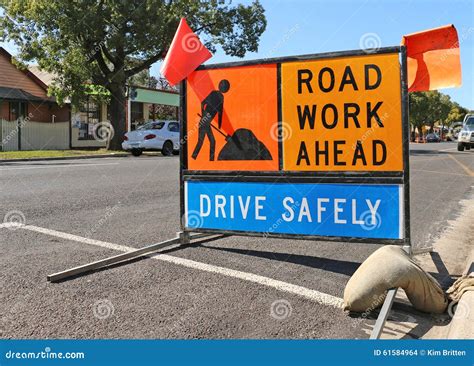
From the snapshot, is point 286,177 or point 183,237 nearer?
point 286,177

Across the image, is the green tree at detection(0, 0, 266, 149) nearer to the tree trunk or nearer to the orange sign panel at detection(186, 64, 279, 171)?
the tree trunk

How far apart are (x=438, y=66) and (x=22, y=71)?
1223 inches

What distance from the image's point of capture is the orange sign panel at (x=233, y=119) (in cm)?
481

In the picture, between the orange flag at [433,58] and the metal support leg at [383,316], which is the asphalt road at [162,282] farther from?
the orange flag at [433,58]

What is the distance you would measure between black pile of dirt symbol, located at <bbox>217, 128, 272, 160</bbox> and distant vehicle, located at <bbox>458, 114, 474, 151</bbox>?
31.9 metres

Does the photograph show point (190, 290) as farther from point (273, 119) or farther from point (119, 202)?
point (119, 202)

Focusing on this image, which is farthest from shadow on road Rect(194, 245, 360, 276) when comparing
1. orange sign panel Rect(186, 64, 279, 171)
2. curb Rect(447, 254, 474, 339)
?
curb Rect(447, 254, 474, 339)

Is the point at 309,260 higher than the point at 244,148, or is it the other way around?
the point at 244,148

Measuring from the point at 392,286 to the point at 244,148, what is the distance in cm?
216

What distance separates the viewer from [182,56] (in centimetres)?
507

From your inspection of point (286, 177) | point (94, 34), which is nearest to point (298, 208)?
point (286, 177)

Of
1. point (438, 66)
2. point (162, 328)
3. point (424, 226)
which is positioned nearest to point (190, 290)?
point (162, 328)

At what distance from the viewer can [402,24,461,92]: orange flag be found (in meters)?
4.30

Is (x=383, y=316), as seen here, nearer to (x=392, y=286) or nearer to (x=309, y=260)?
(x=392, y=286)
